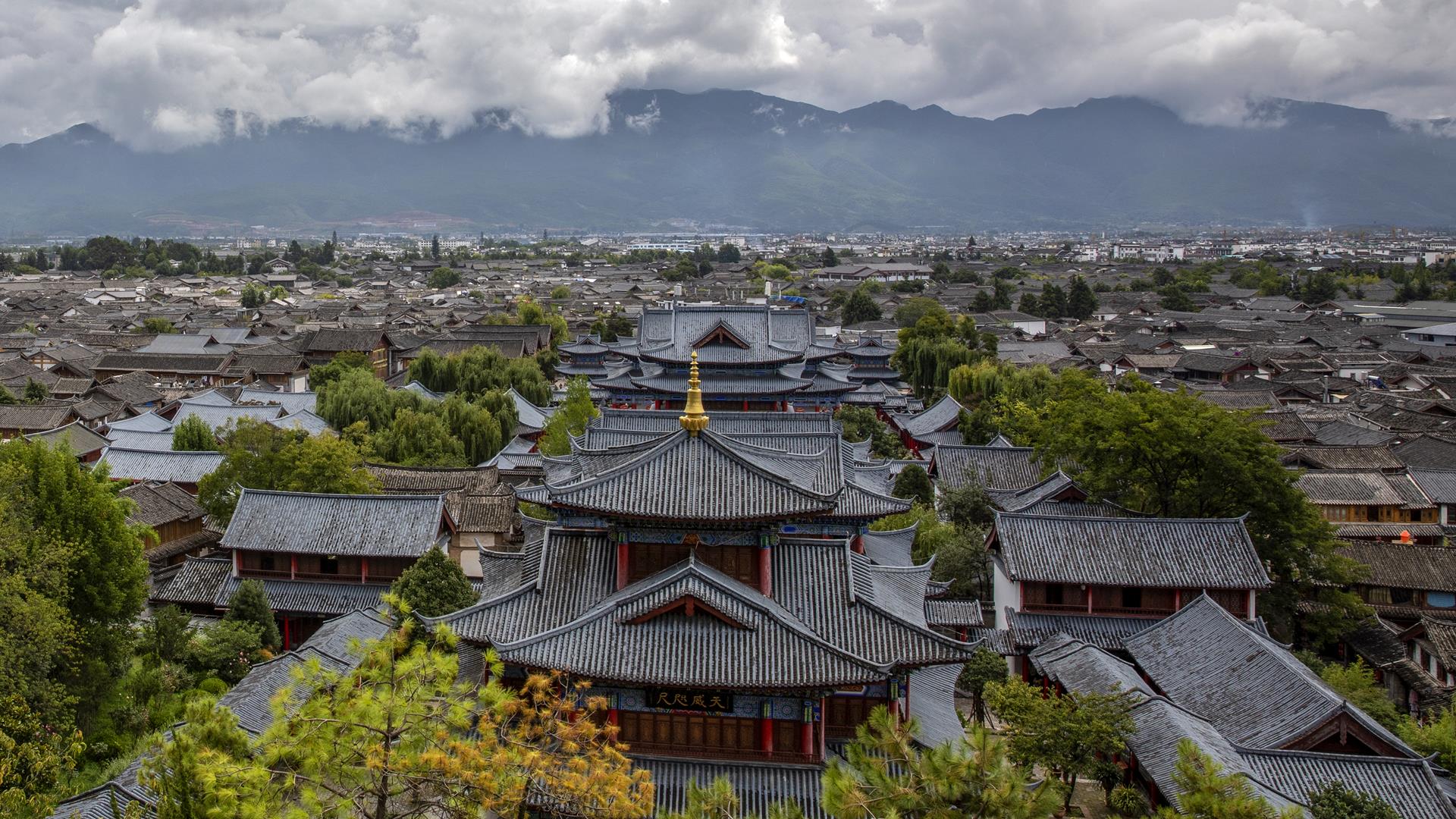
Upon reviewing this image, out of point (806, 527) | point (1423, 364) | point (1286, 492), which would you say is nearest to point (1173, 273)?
point (1423, 364)

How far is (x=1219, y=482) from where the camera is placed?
1144 inches

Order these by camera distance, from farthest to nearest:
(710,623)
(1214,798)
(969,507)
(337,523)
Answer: (969,507)
(337,523)
(710,623)
(1214,798)

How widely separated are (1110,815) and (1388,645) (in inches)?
571

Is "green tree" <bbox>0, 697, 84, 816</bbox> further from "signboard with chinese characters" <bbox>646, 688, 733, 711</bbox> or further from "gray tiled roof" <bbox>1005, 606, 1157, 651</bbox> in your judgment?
"gray tiled roof" <bbox>1005, 606, 1157, 651</bbox>

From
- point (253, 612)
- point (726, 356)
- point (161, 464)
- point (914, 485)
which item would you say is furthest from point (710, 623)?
point (161, 464)

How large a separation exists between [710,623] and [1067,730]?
6705mm

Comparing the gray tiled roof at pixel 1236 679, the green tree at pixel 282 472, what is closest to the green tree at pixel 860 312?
the green tree at pixel 282 472

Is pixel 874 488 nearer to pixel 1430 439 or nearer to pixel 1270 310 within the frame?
pixel 1430 439

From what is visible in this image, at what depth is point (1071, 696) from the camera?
1900 cm

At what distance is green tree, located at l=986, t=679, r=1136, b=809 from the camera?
17656 mm

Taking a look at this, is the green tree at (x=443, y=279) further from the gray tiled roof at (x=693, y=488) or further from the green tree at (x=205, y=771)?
the green tree at (x=205, y=771)

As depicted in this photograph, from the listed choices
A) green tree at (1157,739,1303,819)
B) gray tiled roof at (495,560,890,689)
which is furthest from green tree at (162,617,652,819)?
green tree at (1157,739,1303,819)

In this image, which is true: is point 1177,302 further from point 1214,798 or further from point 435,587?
point 1214,798

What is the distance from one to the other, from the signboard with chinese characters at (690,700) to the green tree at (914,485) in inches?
890
